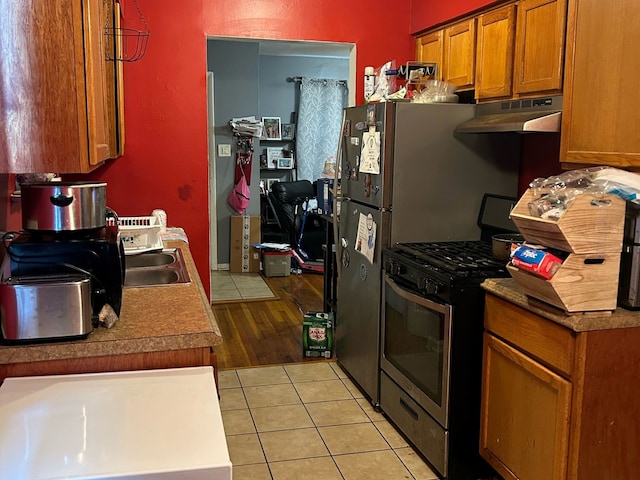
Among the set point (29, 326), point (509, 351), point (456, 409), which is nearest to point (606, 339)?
point (509, 351)

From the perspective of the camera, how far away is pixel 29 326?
65.7 inches

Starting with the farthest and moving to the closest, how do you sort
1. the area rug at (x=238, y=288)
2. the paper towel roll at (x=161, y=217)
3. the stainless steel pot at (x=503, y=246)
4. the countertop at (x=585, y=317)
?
1. the area rug at (x=238, y=288)
2. the paper towel roll at (x=161, y=217)
3. the stainless steel pot at (x=503, y=246)
4. the countertop at (x=585, y=317)

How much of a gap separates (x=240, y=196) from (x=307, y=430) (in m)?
3.72

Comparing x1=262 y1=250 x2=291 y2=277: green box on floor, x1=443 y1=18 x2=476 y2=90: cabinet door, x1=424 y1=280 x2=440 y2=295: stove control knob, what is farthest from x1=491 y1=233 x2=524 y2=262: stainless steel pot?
x1=262 y1=250 x2=291 y2=277: green box on floor

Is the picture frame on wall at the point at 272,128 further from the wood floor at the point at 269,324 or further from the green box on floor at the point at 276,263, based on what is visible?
the wood floor at the point at 269,324

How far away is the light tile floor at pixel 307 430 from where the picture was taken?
106 inches

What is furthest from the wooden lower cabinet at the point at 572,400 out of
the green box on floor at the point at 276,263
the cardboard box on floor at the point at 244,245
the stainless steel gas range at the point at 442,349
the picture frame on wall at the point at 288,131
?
the picture frame on wall at the point at 288,131

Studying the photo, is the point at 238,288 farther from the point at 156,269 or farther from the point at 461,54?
the point at 461,54

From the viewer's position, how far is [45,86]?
1566 millimetres

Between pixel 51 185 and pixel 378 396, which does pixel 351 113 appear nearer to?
pixel 378 396

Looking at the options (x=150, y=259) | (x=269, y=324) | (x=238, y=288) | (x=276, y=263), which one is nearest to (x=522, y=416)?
(x=150, y=259)

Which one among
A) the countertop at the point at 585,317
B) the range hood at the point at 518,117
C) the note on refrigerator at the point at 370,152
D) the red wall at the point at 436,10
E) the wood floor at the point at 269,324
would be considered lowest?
the wood floor at the point at 269,324

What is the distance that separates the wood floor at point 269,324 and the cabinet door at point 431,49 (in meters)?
2.01

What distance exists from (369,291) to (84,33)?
2.08m
